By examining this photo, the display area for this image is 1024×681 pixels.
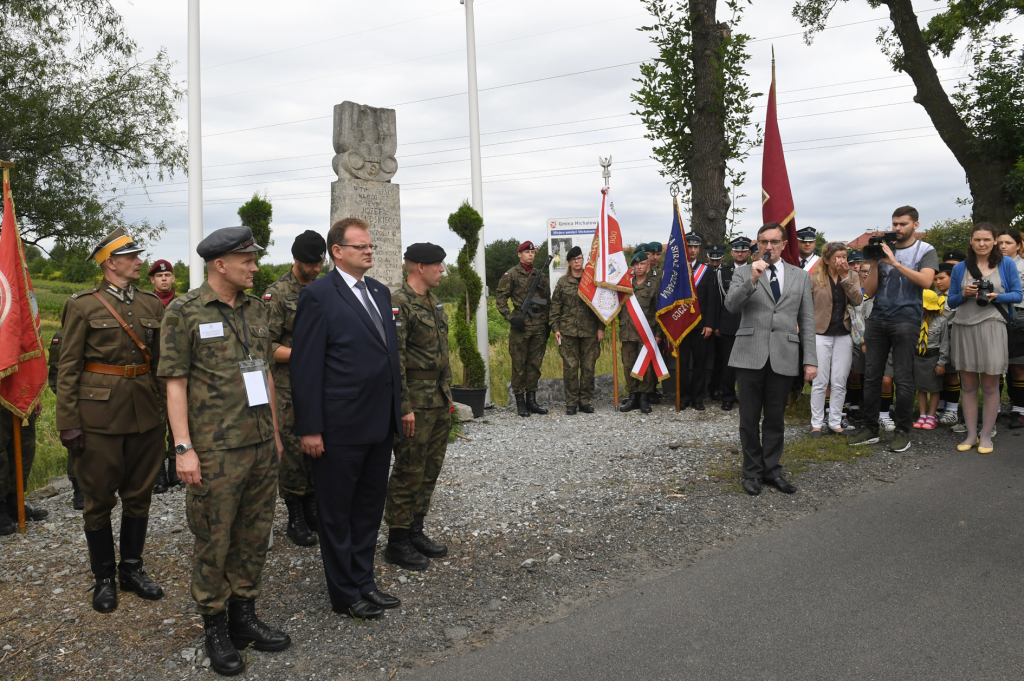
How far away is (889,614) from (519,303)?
6752mm

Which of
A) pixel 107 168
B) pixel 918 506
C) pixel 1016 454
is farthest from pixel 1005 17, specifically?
pixel 107 168

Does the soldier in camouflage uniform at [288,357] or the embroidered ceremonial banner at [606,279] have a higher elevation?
the embroidered ceremonial banner at [606,279]

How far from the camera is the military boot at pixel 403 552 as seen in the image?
457 cm

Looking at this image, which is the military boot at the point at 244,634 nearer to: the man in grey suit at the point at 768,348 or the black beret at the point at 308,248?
the black beret at the point at 308,248

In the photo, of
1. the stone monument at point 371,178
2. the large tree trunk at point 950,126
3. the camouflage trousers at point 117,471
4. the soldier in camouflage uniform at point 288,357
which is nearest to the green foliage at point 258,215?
the stone monument at point 371,178

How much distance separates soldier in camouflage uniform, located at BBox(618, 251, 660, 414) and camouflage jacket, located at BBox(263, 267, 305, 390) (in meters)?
5.63

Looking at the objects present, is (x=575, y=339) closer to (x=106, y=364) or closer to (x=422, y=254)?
(x=422, y=254)

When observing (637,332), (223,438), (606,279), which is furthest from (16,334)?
(637,332)

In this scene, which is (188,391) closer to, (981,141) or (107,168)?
(107,168)

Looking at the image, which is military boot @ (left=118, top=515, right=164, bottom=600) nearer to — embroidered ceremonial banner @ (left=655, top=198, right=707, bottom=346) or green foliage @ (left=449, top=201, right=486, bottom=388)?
green foliage @ (left=449, top=201, right=486, bottom=388)

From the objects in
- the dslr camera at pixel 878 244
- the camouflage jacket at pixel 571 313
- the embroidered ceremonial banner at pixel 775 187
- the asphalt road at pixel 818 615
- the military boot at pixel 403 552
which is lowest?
the asphalt road at pixel 818 615

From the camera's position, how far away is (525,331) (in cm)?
988

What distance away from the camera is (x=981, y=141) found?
51.2ft

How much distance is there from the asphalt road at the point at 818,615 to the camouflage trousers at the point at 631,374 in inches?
183
